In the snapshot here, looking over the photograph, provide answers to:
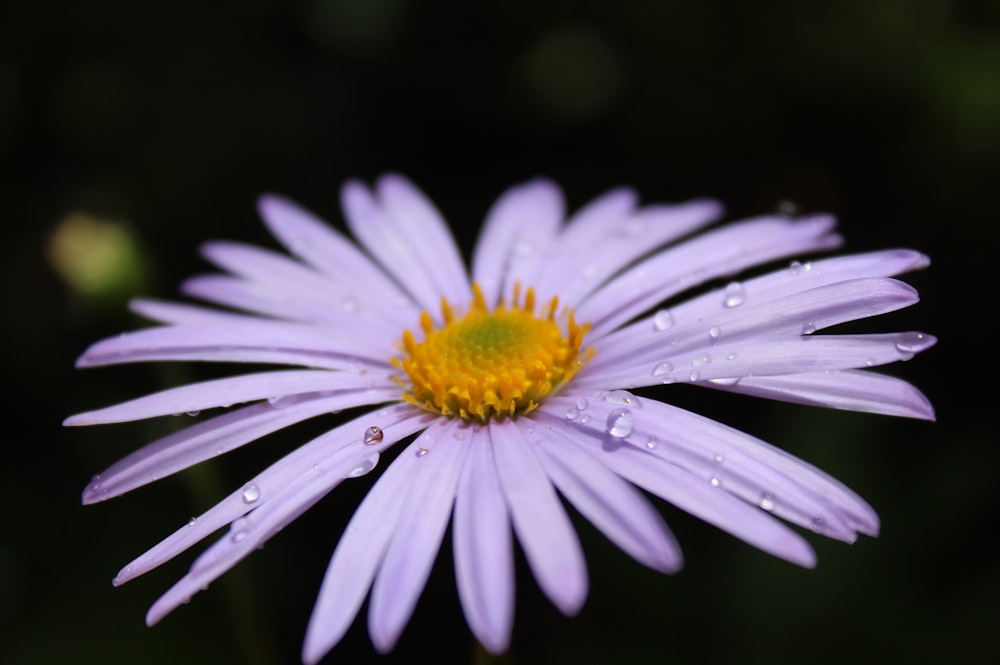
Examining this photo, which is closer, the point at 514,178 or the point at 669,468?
the point at 669,468

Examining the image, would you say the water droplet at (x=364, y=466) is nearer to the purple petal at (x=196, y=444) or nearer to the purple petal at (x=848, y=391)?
the purple petal at (x=196, y=444)

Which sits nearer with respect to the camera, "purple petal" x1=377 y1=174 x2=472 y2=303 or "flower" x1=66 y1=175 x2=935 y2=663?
"flower" x1=66 y1=175 x2=935 y2=663

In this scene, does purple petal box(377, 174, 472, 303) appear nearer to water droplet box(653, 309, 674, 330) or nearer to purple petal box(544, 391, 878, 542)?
water droplet box(653, 309, 674, 330)

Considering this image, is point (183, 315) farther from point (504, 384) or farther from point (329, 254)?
point (504, 384)

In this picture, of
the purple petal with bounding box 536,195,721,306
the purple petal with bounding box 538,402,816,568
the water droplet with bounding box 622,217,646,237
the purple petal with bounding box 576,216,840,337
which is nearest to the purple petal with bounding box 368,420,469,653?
the purple petal with bounding box 538,402,816,568

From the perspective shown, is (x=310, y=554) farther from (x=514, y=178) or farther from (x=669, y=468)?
(x=669, y=468)

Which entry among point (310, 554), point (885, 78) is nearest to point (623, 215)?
point (885, 78)

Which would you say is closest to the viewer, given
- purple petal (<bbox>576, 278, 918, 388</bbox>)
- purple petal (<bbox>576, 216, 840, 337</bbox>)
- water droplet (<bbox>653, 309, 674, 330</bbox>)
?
purple petal (<bbox>576, 278, 918, 388</bbox>)

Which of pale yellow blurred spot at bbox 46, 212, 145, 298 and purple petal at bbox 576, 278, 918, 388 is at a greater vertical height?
pale yellow blurred spot at bbox 46, 212, 145, 298

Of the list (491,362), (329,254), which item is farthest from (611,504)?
(329,254)
